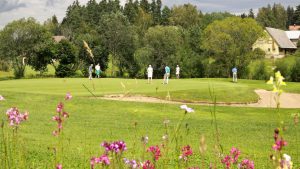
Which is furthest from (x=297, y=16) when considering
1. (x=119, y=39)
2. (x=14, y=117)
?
(x=14, y=117)

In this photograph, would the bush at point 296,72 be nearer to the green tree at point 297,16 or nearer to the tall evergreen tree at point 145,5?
the tall evergreen tree at point 145,5

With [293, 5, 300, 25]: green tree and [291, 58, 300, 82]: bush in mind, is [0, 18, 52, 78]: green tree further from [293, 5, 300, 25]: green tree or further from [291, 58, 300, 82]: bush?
[293, 5, 300, 25]: green tree

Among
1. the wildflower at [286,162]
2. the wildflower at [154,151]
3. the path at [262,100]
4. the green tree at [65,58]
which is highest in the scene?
the green tree at [65,58]

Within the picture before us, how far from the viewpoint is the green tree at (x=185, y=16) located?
134 m

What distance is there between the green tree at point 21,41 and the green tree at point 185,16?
68824mm

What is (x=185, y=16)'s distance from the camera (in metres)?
135

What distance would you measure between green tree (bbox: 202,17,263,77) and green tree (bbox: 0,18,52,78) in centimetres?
2637

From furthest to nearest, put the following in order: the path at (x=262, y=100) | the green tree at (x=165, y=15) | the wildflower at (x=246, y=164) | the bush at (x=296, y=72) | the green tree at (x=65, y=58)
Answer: the green tree at (x=165, y=15)
the green tree at (x=65, y=58)
the bush at (x=296, y=72)
the path at (x=262, y=100)
the wildflower at (x=246, y=164)

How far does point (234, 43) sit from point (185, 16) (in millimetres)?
71122

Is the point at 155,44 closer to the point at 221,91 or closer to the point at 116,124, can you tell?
the point at 221,91

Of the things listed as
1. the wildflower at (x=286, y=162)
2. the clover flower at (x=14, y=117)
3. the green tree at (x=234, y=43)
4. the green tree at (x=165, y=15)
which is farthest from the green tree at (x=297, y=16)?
the wildflower at (x=286, y=162)

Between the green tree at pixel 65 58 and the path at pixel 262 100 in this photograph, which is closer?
the path at pixel 262 100

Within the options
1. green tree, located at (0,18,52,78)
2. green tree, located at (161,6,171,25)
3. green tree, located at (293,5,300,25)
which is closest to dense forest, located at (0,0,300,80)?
green tree, located at (0,18,52,78)

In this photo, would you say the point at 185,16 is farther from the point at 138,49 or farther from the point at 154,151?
the point at 154,151
